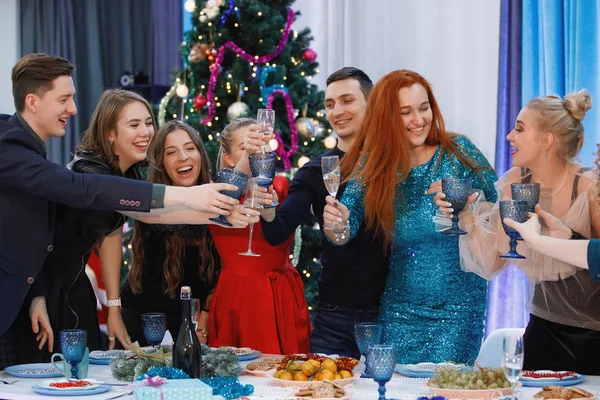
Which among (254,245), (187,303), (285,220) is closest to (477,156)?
(285,220)

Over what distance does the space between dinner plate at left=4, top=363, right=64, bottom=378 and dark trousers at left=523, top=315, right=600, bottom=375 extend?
177 centimetres

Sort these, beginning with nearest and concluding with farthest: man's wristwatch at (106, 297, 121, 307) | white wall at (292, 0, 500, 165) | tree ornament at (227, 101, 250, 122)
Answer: man's wristwatch at (106, 297, 121, 307) < tree ornament at (227, 101, 250, 122) < white wall at (292, 0, 500, 165)

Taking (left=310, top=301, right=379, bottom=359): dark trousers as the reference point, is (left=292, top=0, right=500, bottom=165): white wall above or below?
above

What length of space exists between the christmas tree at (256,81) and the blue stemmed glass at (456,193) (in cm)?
228

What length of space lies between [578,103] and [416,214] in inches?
30.3

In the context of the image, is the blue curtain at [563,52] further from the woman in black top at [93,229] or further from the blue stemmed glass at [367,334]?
the blue stemmed glass at [367,334]

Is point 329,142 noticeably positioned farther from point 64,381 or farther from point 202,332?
point 64,381

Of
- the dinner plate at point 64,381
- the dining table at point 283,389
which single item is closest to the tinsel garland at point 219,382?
the dining table at point 283,389

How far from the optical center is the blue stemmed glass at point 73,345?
259cm

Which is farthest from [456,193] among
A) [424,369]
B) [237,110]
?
[237,110]

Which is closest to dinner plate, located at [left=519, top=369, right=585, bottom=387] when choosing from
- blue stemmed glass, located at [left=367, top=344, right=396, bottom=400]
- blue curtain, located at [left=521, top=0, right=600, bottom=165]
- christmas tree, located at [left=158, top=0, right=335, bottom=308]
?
blue stemmed glass, located at [left=367, top=344, right=396, bottom=400]

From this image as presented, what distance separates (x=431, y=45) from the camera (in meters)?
5.73

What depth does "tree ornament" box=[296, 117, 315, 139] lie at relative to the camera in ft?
17.3

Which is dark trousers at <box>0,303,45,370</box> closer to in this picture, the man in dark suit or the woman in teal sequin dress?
the man in dark suit
